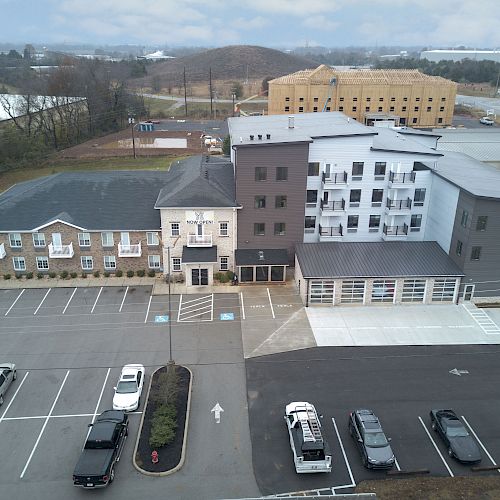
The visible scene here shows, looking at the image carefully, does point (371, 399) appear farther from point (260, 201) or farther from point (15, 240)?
point (15, 240)

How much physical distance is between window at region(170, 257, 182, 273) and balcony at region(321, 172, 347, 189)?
1449cm

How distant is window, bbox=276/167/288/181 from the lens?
41.6 m

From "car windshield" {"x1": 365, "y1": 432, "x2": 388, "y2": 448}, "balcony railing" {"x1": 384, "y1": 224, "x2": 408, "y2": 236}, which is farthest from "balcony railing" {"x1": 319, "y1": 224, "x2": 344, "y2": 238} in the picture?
"car windshield" {"x1": 365, "y1": 432, "x2": 388, "y2": 448}

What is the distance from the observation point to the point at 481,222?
37.8 metres

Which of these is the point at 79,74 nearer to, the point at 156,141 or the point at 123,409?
the point at 156,141

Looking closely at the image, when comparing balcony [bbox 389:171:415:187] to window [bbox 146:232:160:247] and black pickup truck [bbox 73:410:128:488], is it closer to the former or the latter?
window [bbox 146:232:160:247]

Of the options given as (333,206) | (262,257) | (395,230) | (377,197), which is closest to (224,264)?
(262,257)

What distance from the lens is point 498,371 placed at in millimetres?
31828

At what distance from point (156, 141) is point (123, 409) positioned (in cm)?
7870

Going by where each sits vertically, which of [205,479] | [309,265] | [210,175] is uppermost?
[210,175]

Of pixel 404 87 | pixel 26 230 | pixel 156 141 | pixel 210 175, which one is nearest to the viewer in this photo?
pixel 26 230

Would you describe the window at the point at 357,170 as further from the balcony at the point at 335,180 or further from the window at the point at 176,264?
the window at the point at 176,264

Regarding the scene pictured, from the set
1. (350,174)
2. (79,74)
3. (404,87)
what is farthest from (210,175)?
(404,87)

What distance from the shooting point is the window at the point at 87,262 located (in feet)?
144
